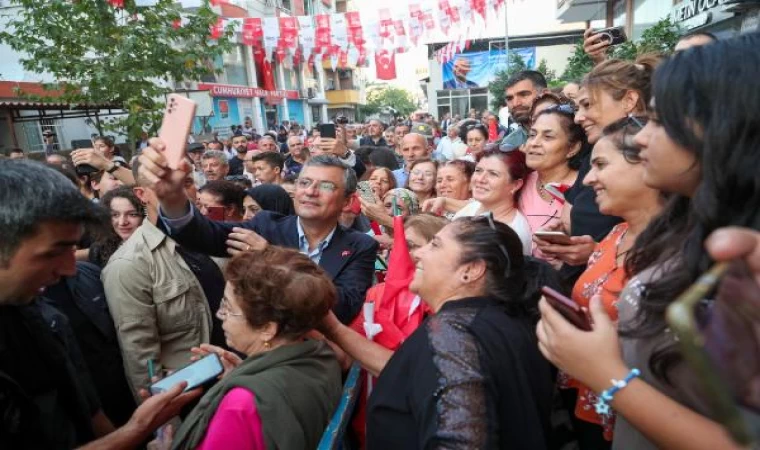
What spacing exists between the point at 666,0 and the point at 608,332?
1163cm

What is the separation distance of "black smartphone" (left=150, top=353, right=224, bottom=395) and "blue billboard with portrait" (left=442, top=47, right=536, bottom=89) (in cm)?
2967

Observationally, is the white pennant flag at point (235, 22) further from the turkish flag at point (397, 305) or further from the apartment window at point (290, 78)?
the apartment window at point (290, 78)

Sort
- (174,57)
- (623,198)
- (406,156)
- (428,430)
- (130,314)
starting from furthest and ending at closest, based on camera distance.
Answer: (174,57)
(406,156)
(130,314)
(623,198)
(428,430)

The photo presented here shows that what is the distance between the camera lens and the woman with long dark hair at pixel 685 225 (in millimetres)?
989

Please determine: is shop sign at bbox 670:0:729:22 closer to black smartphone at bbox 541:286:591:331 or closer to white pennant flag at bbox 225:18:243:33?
black smartphone at bbox 541:286:591:331

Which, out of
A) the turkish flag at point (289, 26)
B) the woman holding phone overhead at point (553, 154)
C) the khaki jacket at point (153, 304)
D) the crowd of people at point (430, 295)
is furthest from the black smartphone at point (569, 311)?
the turkish flag at point (289, 26)

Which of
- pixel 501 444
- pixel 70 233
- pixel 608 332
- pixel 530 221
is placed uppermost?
pixel 70 233

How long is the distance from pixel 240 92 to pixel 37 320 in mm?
26394

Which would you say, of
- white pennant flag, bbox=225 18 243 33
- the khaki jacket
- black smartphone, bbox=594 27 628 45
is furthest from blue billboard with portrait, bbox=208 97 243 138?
the khaki jacket

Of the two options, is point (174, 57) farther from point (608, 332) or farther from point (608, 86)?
point (608, 332)

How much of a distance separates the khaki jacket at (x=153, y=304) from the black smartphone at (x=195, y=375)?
66cm

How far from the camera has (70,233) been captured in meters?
1.57

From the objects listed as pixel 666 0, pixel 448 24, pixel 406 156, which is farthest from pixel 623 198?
pixel 448 24

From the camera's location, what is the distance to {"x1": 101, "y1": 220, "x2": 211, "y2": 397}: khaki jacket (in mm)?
2547
